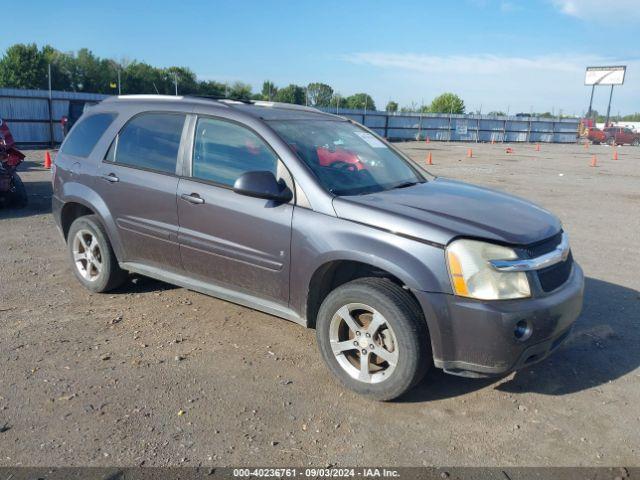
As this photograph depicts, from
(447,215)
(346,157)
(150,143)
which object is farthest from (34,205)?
(447,215)

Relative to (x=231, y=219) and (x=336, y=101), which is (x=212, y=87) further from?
(x=231, y=219)

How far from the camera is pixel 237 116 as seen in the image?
4.16 metres

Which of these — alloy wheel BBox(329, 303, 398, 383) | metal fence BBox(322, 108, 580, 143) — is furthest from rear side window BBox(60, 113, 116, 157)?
metal fence BBox(322, 108, 580, 143)

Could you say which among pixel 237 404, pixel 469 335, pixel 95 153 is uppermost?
pixel 95 153

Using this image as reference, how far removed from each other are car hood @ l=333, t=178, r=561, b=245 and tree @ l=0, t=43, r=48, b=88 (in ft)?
227

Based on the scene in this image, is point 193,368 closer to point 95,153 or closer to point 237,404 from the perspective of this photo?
point 237,404

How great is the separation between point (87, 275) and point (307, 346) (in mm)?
2433

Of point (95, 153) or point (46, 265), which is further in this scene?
point (46, 265)

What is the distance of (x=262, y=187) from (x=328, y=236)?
568 mm

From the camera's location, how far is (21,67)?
6203 centimetres

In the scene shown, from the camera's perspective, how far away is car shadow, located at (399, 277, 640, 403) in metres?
3.71

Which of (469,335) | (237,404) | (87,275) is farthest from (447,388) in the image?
(87,275)

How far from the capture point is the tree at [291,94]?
71938 mm

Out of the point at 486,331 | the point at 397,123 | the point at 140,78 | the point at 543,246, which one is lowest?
the point at 486,331
